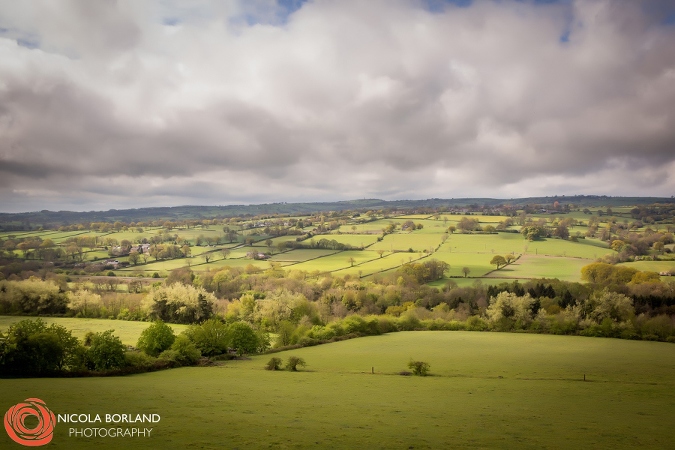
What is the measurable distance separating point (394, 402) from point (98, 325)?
71239 millimetres

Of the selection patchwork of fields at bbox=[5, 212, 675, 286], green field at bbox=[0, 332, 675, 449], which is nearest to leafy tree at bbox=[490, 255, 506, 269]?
patchwork of fields at bbox=[5, 212, 675, 286]

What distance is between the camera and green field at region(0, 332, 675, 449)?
2398cm

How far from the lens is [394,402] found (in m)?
34.4

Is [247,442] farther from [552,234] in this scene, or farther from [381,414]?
[552,234]

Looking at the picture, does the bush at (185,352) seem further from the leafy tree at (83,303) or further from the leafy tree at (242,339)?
the leafy tree at (83,303)

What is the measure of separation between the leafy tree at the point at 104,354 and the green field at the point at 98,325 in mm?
25914

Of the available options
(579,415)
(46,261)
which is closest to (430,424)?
(579,415)

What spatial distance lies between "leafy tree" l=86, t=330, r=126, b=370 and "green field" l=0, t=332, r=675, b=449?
4345 millimetres

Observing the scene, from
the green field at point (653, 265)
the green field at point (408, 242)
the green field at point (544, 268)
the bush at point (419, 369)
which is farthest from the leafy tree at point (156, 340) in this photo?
the green field at point (653, 265)

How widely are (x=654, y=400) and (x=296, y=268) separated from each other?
98603mm

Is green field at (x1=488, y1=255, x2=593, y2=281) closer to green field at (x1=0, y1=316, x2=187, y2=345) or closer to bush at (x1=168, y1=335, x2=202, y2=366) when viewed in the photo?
bush at (x1=168, y1=335, x2=202, y2=366)

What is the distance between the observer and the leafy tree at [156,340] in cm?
5550

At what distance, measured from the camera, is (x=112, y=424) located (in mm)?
24031

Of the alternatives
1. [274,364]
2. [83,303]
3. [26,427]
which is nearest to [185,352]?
[274,364]
